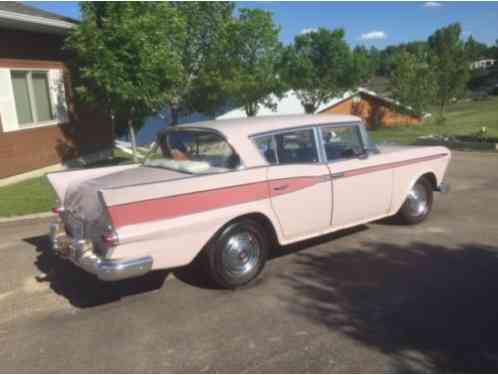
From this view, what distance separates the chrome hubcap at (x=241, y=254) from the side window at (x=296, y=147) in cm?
91

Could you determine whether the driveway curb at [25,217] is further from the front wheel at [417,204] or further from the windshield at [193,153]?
the front wheel at [417,204]

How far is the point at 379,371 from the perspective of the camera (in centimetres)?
308

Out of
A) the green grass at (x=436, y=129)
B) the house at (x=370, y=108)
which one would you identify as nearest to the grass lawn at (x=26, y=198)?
the green grass at (x=436, y=129)

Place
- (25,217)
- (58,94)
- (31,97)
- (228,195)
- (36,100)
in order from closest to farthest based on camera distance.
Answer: (228,195) → (25,217) → (31,97) → (36,100) → (58,94)

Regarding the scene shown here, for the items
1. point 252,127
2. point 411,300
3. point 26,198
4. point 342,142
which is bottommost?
point 411,300

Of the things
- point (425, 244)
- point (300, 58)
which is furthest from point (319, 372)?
point (300, 58)

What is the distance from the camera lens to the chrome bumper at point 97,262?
3705 mm

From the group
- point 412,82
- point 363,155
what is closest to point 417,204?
point 363,155

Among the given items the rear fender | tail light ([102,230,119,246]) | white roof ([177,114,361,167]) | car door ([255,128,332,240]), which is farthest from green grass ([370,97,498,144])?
tail light ([102,230,119,246])

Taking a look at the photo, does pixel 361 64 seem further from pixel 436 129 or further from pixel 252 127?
pixel 252 127

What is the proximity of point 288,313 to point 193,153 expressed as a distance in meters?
2.04

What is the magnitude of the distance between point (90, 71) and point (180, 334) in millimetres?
7874

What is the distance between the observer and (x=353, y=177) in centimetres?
523

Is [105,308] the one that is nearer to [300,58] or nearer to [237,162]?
[237,162]
